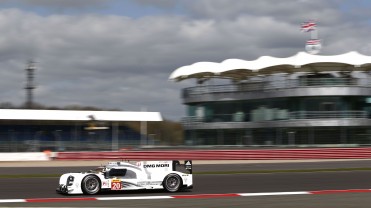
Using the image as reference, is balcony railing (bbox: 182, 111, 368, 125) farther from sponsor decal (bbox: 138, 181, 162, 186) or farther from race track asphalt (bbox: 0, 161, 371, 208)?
sponsor decal (bbox: 138, 181, 162, 186)

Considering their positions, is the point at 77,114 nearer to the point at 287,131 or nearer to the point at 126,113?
the point at 126,113

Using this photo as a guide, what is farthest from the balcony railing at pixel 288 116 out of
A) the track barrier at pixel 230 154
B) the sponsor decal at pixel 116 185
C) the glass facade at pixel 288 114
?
the sponsor decal at pixel 116 185

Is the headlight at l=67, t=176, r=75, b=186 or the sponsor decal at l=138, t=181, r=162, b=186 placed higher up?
the headlight at l=67, t=176, r=75, b=186

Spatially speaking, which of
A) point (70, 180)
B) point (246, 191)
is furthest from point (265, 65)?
point (70, 180)

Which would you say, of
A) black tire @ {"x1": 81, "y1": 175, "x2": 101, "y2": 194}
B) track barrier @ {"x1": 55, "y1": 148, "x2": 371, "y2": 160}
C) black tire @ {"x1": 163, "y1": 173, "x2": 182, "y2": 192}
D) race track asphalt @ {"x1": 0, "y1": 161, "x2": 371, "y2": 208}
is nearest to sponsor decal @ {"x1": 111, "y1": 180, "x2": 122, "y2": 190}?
race track asphalt @ {"x1": 0, "y1": 161, "x2": 371, "y2": 208}

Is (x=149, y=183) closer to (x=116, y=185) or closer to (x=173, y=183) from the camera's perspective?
(x=173, y=183)

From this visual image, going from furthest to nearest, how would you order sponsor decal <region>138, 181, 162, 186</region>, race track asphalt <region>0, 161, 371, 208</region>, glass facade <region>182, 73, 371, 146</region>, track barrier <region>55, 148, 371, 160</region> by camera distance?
glass facade <region>182, 73, 371, 146</region> → track barrier <region>55, 148, 371, 160</region> → sponsor decal <region>138, 181, 162, 186</region> → race track asphalt <region>0, 161, 371, 208</region>

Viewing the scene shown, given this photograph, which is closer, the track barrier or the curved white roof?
the track barrier

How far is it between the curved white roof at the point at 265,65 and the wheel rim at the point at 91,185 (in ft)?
106

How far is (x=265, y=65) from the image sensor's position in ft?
159

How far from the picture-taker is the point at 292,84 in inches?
1875

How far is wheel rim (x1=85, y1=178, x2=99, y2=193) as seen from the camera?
16.8 m

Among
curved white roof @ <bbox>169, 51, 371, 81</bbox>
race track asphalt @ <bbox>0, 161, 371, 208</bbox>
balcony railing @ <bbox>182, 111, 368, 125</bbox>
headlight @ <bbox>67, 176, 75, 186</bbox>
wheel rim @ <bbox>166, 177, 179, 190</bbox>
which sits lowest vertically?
race track asphalt @ <bbox>0, 161, 371, 208</bbox>

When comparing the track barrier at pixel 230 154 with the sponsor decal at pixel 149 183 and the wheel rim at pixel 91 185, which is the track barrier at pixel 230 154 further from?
the wheel rim at pixel 91 185
